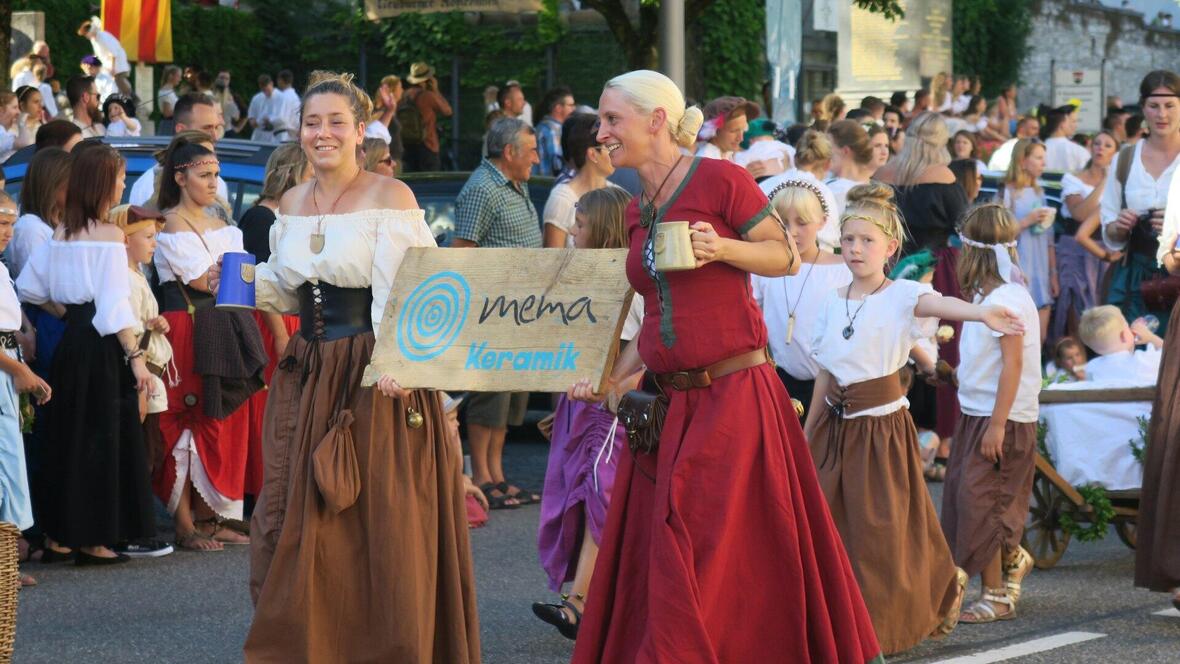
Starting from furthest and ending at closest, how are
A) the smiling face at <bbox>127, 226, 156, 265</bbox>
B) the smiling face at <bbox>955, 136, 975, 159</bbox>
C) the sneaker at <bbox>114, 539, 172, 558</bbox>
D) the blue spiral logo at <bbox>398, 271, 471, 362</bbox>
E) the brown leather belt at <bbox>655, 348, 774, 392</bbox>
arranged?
the smiling face at <bbox>955, 136, 975, 159</bbox>, the sneaker at <bbox>114, 539, 172, 558</bbox>, the smiling face at <bbox>127, 226, 156, 265</bbox>, the blue spiral logo at <bbox>398, 271, 471, 362</bbox>, the brown leather belt at <bbox>655, 348, 774, 392</bbox>

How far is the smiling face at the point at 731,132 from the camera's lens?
11.7 m

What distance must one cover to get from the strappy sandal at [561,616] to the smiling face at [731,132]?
5.41m

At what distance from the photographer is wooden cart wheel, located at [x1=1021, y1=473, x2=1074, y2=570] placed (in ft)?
27.9

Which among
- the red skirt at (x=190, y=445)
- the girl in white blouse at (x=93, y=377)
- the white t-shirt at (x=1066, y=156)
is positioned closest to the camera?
the girl in white blouse at (x=93, y=377)

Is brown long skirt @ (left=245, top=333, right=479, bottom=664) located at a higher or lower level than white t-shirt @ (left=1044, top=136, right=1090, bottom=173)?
lower

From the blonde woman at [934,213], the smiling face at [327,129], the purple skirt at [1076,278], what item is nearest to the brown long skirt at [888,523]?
the smiling face at [327,129]

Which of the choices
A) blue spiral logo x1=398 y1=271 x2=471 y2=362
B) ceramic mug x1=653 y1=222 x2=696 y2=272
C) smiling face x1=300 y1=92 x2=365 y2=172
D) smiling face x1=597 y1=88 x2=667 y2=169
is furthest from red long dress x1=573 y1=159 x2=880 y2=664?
smiling face x1=300 y1=92 x2=365 y2=172

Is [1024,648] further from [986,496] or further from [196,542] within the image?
[196,542]

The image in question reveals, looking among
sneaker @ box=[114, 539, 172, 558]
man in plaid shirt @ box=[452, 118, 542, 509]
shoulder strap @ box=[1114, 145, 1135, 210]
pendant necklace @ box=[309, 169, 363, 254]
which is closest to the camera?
pendant necklace @ box=[309, 169, 363, 254]

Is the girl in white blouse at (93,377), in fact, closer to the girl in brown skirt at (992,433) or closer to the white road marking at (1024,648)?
the girl in brown skirt at (992,433)

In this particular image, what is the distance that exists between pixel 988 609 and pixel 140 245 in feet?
14.0

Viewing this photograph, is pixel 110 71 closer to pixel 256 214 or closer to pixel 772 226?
pixel 256 214

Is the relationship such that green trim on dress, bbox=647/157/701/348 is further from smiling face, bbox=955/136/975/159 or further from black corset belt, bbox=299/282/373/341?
smiling face, bbox=955/136/975/159

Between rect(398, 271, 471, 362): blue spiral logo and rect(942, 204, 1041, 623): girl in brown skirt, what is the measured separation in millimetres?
2517
